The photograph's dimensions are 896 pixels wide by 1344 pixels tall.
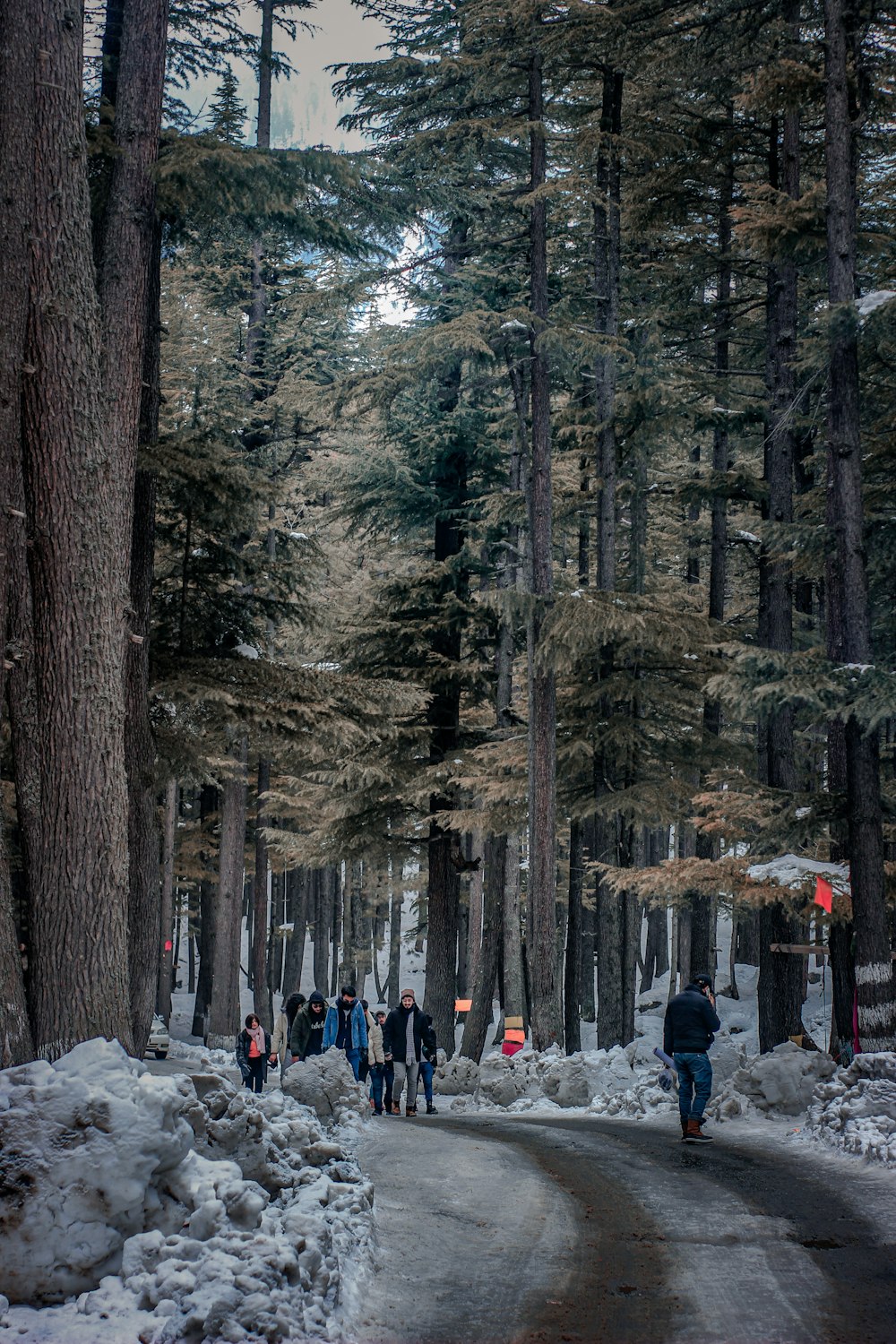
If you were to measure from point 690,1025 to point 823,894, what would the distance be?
2.39m

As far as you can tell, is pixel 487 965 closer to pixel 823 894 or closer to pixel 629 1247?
pixel 823 894

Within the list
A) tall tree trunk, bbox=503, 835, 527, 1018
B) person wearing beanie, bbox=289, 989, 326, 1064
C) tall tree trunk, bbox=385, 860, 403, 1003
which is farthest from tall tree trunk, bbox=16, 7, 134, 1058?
tall tree trunk, bbox=385, 860, 403, 1003

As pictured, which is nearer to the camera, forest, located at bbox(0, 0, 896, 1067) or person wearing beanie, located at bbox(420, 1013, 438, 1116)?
forest, located at bbox(0, 0, 896, 1067)

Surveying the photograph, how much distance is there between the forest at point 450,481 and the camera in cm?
838

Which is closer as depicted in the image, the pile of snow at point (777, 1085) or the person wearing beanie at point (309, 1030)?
the pile of snow at point (777, 1085)

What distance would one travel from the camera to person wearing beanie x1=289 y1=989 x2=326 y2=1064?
16.5 meters

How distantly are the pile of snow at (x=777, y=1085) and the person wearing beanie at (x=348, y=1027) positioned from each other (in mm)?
5530

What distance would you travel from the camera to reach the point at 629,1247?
705 centimetres

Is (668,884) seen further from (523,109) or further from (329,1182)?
(523,109)

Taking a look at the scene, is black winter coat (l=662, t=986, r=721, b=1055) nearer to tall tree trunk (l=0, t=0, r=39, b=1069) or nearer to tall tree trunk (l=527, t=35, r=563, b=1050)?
tall tree trunk (l=0, t=0, r=39, b=1069)

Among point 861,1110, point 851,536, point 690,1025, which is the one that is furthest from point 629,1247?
point 851,536

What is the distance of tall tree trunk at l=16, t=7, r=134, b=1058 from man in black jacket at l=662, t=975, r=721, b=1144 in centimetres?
613

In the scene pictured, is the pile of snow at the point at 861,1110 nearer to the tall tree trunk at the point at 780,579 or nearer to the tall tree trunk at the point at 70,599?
the tall tree trunk at the point at 780,579

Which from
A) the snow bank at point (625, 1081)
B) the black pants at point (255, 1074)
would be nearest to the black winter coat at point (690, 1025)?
the snow bank at point (625, 1081)
